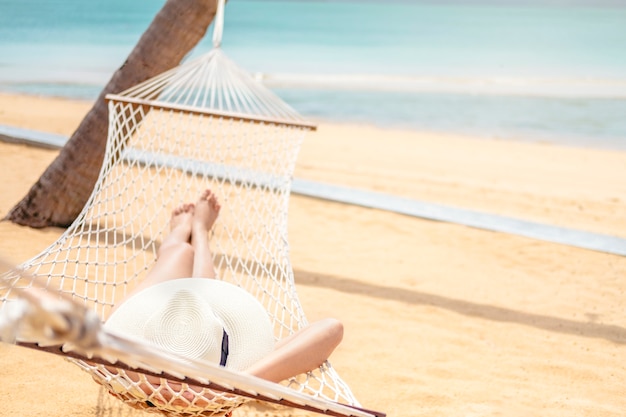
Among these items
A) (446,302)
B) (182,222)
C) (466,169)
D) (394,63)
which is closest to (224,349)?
(182,222)

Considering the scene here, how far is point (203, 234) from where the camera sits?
222 centimetres

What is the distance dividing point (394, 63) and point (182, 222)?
14664mm

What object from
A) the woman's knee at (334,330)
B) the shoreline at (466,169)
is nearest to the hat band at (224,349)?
the woman's knee at (334,330)

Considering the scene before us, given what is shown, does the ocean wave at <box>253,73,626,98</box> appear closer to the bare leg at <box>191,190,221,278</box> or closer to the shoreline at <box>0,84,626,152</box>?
the shoreline at <box>0,84,626,152</box>

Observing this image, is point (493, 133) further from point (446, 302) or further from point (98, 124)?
point (98, 124)

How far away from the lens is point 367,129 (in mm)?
7789

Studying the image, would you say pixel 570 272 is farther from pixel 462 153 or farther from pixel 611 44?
pixel 611 44

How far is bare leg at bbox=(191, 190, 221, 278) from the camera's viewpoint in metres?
1.96

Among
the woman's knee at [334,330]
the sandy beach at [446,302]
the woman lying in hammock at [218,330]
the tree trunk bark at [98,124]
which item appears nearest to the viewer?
the woman lying in hammock at [218,330]

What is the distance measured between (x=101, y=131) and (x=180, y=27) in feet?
1.74

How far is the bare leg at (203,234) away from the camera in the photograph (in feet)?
6.43

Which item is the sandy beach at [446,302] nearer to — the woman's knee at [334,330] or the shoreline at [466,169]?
the shoreline at [466,169]

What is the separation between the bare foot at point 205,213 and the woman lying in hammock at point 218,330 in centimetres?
54

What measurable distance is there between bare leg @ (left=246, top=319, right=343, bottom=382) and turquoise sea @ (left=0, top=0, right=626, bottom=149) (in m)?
6.35
